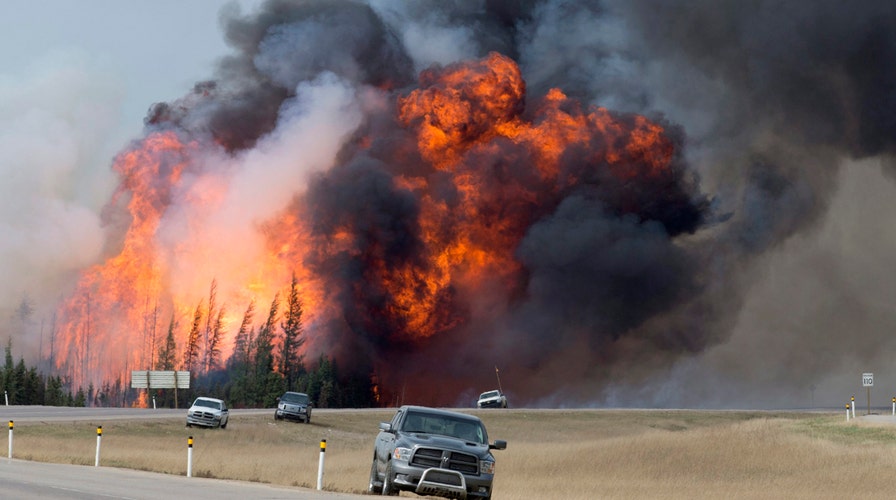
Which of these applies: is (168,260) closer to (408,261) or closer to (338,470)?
(408,261)

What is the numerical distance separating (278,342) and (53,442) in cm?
7809

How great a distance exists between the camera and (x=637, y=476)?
4778 centimetres

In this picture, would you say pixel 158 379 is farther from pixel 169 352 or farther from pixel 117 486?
pixel 117 486

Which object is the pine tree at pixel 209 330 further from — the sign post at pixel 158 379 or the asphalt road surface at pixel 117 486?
the asphalt road surface at pixel 117 486

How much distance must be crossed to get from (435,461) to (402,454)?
0.83 metres

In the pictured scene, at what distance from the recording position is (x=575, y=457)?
53469 millimetres

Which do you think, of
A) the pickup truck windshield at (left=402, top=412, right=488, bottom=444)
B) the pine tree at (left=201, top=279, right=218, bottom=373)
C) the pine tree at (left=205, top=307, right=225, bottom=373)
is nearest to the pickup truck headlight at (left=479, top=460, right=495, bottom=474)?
the pickup truck windshield at (left=402, top=412, right=488, bottom=444)

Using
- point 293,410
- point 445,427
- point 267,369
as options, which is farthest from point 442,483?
point 267,369

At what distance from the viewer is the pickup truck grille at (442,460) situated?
90.3 feet

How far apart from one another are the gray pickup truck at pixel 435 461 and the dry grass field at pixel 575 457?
1.58m

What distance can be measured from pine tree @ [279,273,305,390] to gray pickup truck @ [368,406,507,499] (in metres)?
92.8

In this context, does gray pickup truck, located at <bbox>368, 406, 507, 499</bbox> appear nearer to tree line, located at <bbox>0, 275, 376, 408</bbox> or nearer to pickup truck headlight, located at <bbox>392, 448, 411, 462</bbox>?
pickup truck headlight, located at <bbox>392, 448, 411, 462</bbox>

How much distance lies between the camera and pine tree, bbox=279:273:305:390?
12131 centimetres

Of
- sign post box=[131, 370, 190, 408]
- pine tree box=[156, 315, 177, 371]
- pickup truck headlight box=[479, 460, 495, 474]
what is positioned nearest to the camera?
pickup truck headlight box=[479, 460, 495, 474]
